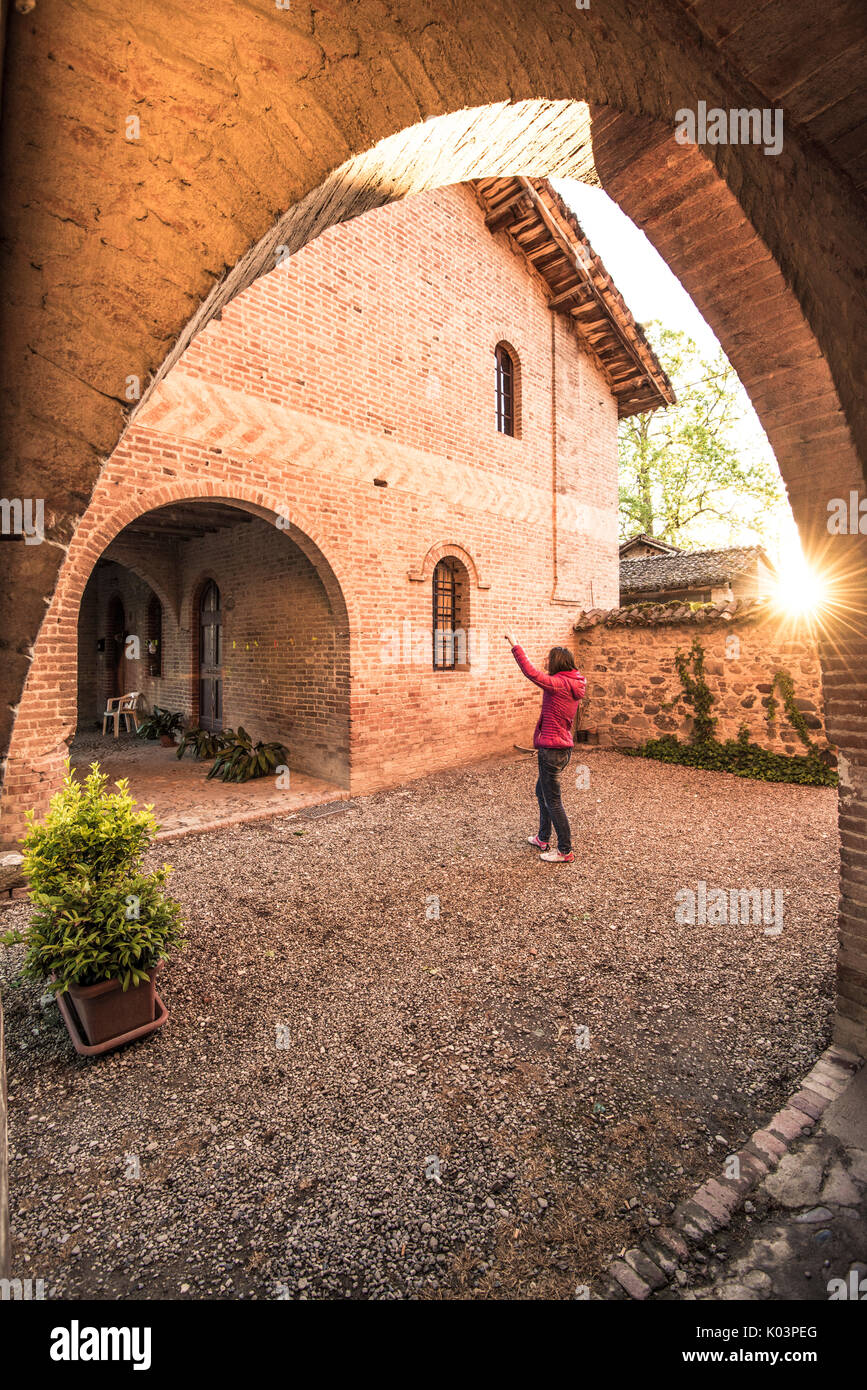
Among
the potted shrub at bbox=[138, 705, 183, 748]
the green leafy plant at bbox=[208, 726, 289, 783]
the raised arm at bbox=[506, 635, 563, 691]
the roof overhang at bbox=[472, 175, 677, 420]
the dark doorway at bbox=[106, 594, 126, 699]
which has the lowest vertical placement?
the green leafy plant at bbox=[208, 726, 289, 783]

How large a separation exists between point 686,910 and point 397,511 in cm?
623

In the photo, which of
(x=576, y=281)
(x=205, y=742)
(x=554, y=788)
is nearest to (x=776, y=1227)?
(x=554, y=788)

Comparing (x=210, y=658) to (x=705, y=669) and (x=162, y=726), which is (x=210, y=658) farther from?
(x=705, y=669)

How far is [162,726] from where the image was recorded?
11539 mm

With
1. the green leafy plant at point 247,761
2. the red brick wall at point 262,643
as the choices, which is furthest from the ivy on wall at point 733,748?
the green leafy plant at point 247,761

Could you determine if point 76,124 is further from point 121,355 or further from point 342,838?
point 342,838

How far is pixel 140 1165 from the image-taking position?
7.20ft

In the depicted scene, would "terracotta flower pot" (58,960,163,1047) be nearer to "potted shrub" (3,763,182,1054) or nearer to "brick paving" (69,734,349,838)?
"potted shrub" (3,763,182,1054)

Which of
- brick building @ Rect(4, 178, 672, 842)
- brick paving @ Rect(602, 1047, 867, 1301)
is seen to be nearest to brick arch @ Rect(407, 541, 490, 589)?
brick building @ Rect(4, 178, 672, 842)

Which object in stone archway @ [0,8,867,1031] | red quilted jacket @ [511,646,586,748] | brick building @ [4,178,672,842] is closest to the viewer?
stone archway @ [0,8,867,1031]

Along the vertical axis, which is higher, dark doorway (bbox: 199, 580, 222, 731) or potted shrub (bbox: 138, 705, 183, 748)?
dark doorway (bbox: 199, 580, 222, 731)

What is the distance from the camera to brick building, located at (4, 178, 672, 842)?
20.4 ft

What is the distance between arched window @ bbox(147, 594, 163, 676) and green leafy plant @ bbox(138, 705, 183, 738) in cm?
91
